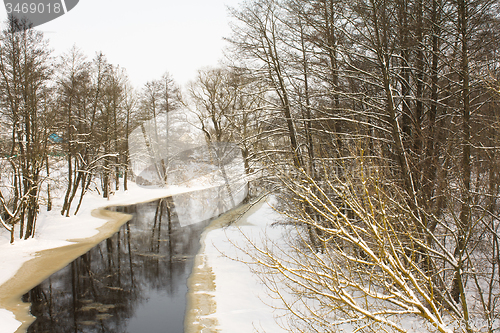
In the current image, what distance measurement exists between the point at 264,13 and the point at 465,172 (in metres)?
7.33

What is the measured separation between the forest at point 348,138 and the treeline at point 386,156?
5 cm

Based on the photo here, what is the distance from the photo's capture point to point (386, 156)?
7.45 metres

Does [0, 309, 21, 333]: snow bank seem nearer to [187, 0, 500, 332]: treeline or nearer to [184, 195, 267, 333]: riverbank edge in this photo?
[184, 195, 267, 333]: riverbank edge

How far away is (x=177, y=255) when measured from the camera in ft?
42.1

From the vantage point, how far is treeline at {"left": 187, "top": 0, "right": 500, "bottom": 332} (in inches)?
137

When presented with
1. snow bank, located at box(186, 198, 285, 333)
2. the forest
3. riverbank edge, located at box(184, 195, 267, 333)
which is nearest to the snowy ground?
snow bank, located at box(186, 198, 285, 333)

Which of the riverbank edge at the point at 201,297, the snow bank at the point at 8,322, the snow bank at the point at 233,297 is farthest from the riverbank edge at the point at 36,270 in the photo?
the snow bank at the point at 233,297

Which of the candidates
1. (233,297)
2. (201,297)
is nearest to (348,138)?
(233,297)

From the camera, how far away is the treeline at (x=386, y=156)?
11.4 feet

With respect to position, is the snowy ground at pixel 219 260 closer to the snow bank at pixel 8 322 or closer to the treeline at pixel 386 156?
the snow bank at pixel 8 322

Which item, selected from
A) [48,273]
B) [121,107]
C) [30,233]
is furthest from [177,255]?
[121,107]

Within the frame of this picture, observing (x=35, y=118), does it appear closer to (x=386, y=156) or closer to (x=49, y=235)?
(x=49, y=235)

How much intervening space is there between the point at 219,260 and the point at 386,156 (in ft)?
22.7

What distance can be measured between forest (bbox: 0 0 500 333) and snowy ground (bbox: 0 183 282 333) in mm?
732
